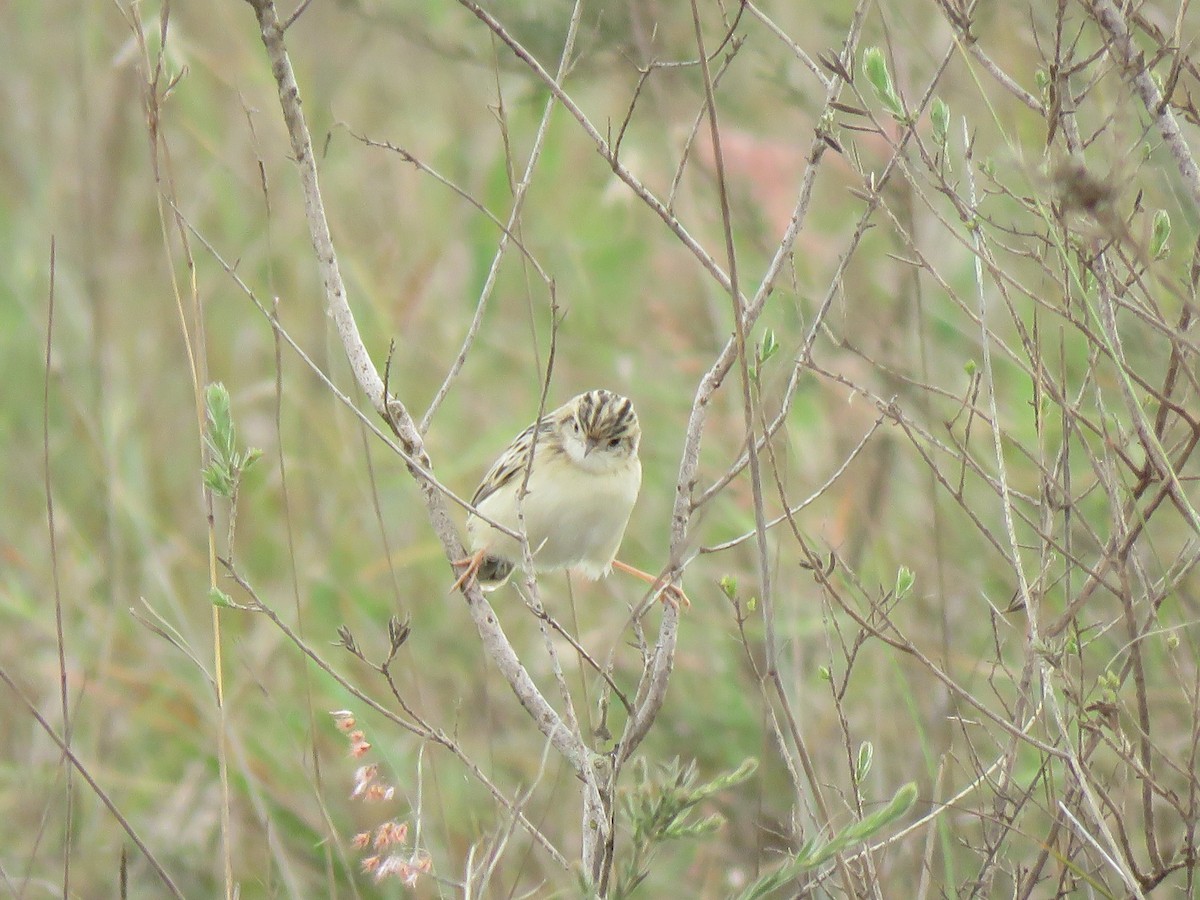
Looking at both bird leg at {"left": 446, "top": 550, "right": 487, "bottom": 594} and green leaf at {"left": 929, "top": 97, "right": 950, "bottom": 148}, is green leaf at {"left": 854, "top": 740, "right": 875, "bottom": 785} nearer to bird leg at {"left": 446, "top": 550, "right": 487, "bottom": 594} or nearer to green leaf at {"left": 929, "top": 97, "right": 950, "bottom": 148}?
bird leg at {"left": 446, "top": 550, "right": 487, "bottom": 594}

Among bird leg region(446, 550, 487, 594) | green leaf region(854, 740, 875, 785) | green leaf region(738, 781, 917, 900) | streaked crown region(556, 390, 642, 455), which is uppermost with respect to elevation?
streaked crown region(556, 390, 642, 455)

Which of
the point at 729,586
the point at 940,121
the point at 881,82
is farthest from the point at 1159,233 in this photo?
the point at 729,586

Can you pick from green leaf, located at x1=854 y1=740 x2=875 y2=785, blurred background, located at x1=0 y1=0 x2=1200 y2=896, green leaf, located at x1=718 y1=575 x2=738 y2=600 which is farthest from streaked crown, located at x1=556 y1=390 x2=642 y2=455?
green leaf, located at x1=854 y1=740 x2=875 y2=785

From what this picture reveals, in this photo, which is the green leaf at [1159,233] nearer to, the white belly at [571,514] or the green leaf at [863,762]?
the green leaf at [863,762]

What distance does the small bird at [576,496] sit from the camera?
14.2 ft

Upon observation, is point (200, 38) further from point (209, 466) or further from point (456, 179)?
point (209, 466)

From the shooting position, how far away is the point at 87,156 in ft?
18.4

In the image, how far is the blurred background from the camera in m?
4.55

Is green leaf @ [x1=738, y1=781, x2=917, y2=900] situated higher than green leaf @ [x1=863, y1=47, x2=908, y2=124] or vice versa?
green leaf @ [x1=863, y1=47, x2=908, y2=124]

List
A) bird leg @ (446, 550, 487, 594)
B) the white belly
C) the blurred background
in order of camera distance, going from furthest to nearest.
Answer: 1. the blurred background
2. the white belly
3. bird leg @ (446, 550, 487, 594)

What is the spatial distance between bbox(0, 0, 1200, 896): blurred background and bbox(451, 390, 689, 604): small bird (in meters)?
0.15

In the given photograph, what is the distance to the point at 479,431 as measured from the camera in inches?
259

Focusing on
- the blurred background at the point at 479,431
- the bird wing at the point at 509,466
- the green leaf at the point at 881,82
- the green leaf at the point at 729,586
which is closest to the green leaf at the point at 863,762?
the green leaf at the point at 729,586

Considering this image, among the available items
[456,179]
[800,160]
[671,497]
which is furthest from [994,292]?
[456,179]
